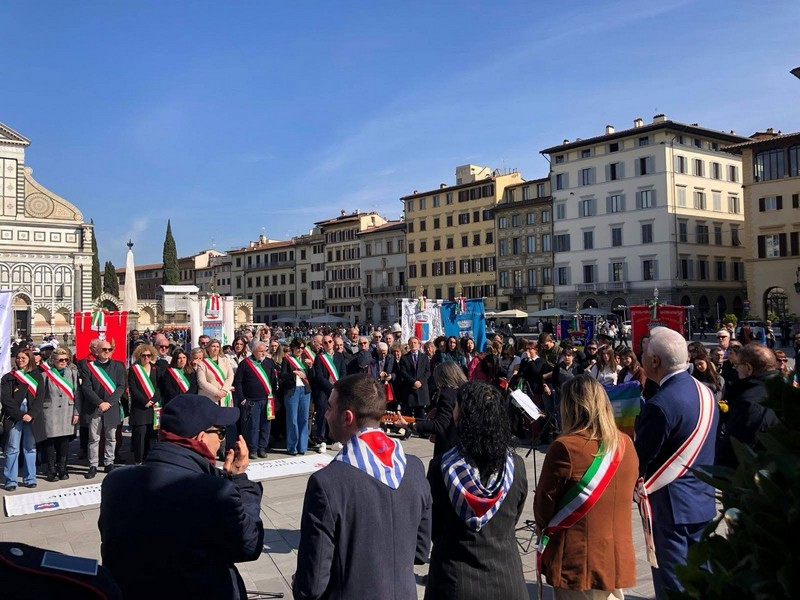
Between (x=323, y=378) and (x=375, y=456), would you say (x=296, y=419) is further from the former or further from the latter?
(x=375, y=456)

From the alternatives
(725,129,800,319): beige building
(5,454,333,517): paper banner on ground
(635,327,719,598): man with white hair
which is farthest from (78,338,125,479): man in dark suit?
(725,129,800,319): beige building

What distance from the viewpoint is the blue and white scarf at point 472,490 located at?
313 cm

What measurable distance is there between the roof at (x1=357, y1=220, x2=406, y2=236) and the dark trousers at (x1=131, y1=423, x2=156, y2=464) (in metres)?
64.4

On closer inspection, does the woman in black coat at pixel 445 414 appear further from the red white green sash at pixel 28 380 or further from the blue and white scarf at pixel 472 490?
the red white green sash at pixel 28 380

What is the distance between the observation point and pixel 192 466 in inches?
106

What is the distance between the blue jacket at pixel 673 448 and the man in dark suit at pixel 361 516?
5.41ft

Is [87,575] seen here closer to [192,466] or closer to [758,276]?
[192,466]

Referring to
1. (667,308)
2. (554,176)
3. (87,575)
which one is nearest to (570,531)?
(87,575)

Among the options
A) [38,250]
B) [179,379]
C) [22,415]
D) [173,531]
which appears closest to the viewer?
[173,531]

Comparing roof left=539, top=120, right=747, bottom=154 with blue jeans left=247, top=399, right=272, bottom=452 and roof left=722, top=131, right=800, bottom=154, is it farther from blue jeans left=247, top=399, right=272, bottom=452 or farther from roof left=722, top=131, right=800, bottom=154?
blue jeans left=247, top=399, right=272, bottom=452

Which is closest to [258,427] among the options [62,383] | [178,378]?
[178,378]

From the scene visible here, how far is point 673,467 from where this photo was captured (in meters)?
3.91

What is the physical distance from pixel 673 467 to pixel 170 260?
97789mm

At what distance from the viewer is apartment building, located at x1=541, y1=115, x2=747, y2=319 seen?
2042 inches
